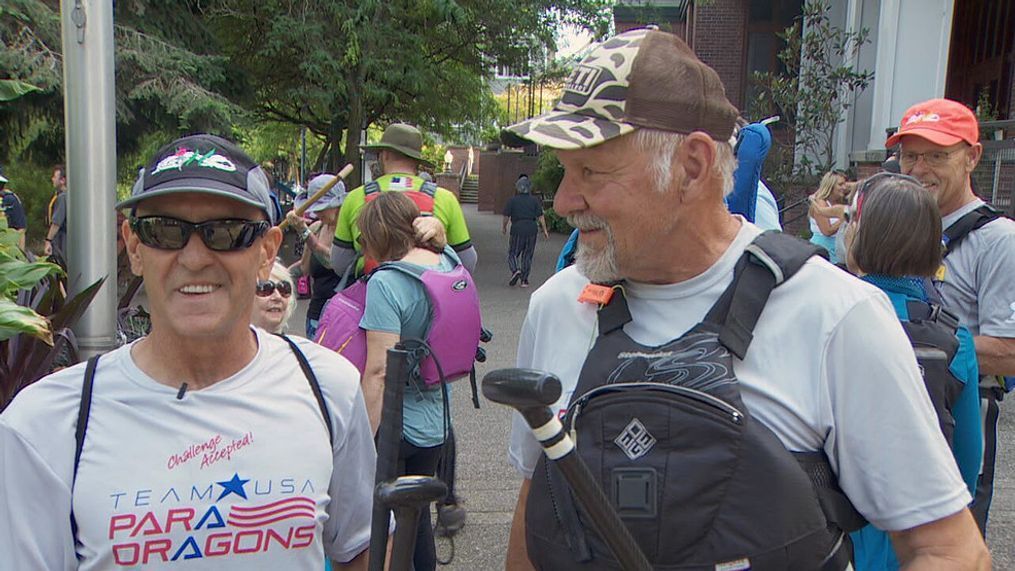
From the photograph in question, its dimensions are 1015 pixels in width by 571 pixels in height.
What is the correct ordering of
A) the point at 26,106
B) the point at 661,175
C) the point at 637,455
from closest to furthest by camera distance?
the point at 637,455, the point at 661,175, the point at 26,106

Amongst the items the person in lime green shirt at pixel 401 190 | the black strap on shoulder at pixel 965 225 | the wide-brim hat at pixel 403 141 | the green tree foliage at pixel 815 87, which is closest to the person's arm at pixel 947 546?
the black strap on shoulder at pixel 965 225

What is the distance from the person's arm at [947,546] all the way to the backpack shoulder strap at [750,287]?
43 cm

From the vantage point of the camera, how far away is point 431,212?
185 inches

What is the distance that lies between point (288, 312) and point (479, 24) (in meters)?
14.3

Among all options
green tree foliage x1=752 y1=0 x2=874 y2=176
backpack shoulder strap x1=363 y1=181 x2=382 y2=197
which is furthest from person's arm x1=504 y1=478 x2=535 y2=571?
green tree foliage x1=752 y1=0 x2=874 y2=176

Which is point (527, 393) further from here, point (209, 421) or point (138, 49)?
point (138, 49)

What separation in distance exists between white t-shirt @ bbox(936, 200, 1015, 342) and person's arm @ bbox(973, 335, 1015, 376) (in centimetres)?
2

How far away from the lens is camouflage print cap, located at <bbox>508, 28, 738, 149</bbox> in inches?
63.2

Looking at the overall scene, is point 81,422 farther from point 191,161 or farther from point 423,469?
point 423,469

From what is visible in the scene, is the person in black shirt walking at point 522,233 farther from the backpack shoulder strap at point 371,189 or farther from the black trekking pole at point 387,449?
the black trekking pole at point 387,449

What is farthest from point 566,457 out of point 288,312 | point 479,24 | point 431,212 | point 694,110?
point 479,24

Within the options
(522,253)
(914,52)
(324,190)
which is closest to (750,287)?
(324,190)

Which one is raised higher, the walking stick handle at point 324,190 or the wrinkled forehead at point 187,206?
the wrinkled forehead at point 187,206

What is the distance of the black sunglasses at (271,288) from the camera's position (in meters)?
3.26
